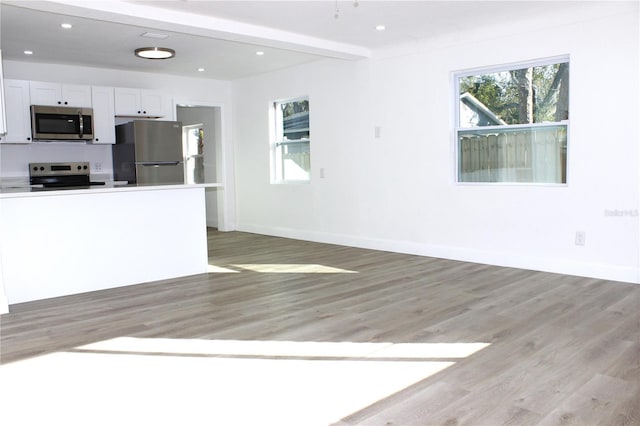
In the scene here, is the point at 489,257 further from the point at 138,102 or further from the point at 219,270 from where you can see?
the point at 138,102

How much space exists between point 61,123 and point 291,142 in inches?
120

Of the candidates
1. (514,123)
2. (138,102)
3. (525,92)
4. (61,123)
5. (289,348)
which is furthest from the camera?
(138,102)

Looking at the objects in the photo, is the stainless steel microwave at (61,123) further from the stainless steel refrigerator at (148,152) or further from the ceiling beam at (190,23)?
the ceiling beam at (190,23)

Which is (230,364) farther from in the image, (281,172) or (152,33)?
(281,172)

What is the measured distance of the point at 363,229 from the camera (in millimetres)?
6770

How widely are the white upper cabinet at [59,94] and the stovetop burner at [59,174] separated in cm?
78

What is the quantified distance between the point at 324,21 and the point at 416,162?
77.2 inches

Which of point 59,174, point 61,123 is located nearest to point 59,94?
point 61,123

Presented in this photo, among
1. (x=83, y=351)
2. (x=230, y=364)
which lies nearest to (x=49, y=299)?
(x=83, y=351)

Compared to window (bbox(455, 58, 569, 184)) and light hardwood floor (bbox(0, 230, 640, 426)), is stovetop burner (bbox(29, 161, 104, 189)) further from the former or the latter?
window (bbox(455, 58, 569, 184))

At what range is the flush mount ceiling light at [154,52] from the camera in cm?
609

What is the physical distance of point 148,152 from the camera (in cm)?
705

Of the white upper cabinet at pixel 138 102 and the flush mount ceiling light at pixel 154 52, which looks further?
the white upper cabinet at pixel 138 102

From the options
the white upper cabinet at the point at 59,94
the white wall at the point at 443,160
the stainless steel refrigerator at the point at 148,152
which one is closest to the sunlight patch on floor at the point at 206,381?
the white wall at the point at 443,160
